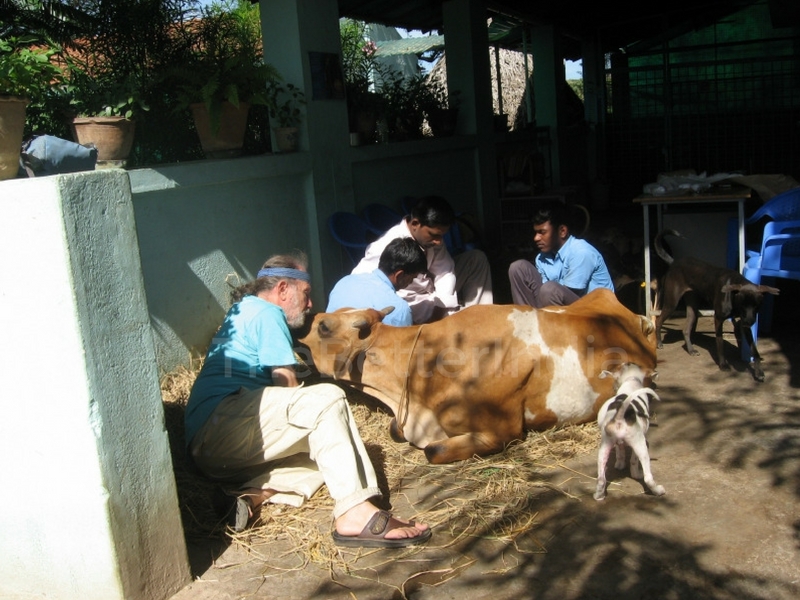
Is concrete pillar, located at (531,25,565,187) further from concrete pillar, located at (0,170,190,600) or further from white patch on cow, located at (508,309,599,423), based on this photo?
concrete pillar, located at (0,170,190,600)

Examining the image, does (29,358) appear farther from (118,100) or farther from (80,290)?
(118,100)

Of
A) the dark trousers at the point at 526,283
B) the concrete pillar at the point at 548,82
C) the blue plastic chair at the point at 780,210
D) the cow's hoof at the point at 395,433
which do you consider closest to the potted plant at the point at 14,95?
the cow's hoof at the point at 395,433

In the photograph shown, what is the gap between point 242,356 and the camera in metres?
4.12

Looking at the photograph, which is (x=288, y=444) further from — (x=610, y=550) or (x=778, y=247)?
(x=778, y=247)

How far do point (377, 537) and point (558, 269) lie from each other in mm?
3034

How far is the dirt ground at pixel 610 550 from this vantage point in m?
3.13

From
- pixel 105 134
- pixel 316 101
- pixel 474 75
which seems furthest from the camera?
pixel 474 75

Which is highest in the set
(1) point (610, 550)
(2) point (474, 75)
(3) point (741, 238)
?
(2) point (474, 75)

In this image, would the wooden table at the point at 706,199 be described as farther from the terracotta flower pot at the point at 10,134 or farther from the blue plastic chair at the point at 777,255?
the terracotta flower pot at the point at 10,134

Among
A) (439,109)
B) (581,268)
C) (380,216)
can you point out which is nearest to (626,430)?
(581,268)

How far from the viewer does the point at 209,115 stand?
5.53 metres

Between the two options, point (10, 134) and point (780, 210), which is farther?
point (780, 210)

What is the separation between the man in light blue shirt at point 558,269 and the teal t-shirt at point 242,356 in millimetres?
2299

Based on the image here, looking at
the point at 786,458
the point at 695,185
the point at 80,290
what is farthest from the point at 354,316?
the point at 695,185
